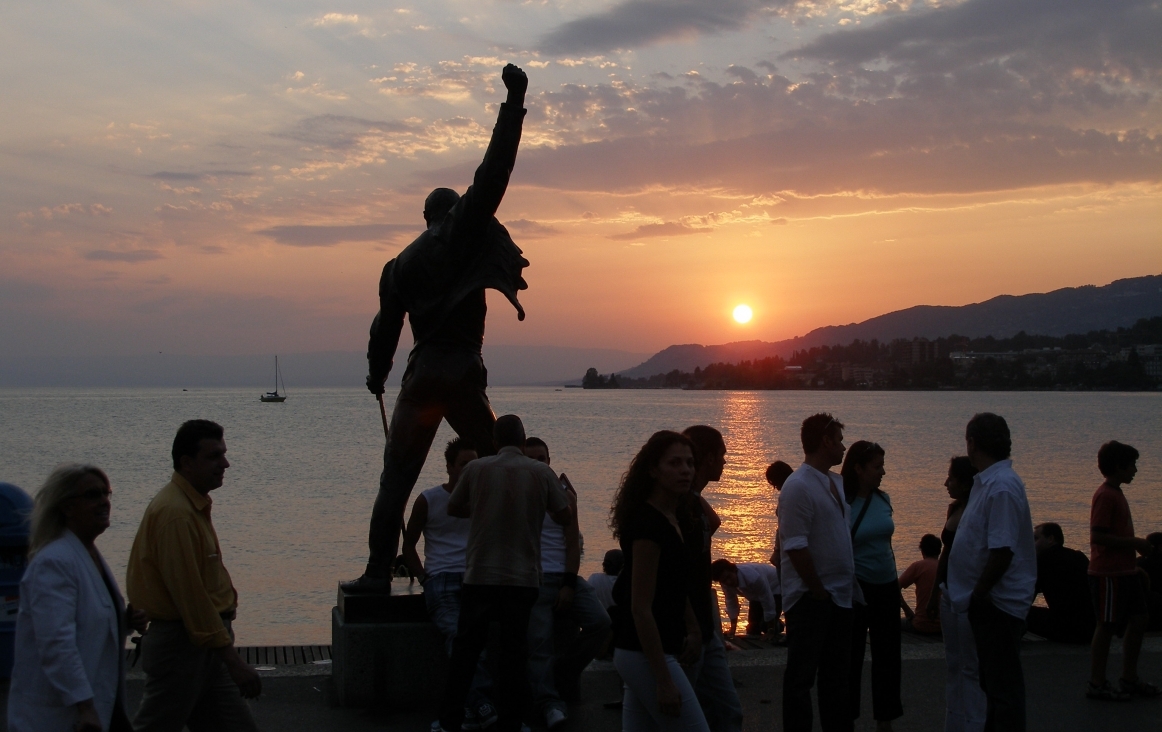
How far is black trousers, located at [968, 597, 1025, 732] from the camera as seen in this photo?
519 cm

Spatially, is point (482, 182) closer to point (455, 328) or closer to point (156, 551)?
point (455, 328)

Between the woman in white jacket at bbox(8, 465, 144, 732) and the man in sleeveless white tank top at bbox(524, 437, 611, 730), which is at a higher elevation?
the woman in white jacket at bbox(8, 465, 144, 732)

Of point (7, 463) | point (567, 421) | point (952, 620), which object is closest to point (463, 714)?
point (952, 620)

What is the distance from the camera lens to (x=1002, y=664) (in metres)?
5.22

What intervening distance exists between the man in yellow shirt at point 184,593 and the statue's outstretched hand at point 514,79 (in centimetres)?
262

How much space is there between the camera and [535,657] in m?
6.30

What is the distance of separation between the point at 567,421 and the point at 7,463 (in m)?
55.7

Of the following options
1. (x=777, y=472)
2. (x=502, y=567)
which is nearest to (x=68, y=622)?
(x=502, y=567)

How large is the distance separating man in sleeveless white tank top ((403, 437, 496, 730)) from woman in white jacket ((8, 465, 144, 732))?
2.71 m

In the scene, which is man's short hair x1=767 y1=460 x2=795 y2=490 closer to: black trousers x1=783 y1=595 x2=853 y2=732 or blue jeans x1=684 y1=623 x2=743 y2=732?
black trousers x1=783 y1=595 x2=853 y2=732

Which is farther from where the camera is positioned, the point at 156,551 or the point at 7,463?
the point at 7,463

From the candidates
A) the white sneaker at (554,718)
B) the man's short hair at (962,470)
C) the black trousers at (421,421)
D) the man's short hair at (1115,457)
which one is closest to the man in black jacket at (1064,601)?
the man's short hair at (1115,457)

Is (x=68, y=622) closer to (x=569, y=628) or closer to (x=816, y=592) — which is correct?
→ (x=816, y=592)

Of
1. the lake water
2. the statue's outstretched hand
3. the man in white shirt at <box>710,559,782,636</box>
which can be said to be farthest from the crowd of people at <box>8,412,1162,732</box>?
the lake water
